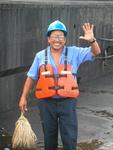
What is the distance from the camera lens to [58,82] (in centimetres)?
542

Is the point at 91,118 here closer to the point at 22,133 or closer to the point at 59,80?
the point at 22,133

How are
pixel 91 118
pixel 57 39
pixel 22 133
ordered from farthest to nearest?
1. pixel 91 118
2. pixel 22 133
3. pixel 57 39

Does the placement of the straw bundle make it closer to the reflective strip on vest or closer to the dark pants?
the dark pants

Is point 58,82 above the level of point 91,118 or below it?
above

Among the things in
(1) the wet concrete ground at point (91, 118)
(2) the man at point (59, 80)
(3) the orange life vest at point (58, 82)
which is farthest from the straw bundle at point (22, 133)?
(1) the wet concrete ground at point (91, 118)

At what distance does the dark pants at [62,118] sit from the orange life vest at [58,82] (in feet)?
0.37

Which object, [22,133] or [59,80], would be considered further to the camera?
[22,133]

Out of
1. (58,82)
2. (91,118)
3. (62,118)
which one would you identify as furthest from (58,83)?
(91,118)

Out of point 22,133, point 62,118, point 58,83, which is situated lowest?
point 22,133

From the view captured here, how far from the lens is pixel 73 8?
11.0 m

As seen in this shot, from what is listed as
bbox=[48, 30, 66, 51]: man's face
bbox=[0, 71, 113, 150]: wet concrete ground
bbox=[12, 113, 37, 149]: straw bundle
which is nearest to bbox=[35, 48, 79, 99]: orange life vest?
bbox=[48, 30, 66, 51]: man's face

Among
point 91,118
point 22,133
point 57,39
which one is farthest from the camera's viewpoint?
point 91,118

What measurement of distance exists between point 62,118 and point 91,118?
3.14 meters

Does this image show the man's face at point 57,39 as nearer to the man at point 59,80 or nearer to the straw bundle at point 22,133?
the man at point 59,80
